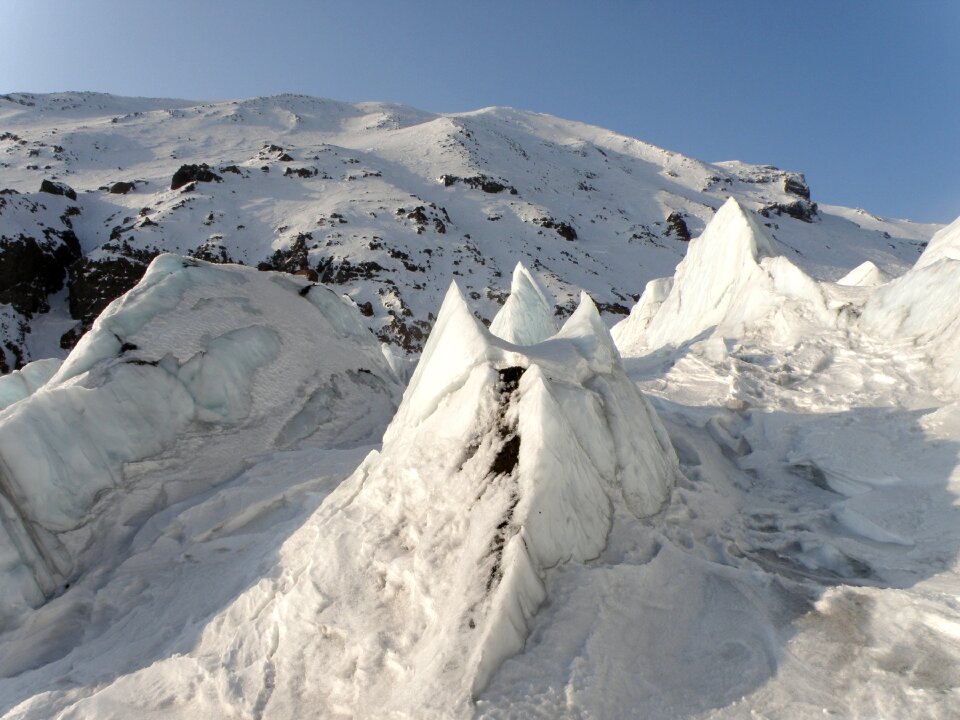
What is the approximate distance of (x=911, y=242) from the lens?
4778cm

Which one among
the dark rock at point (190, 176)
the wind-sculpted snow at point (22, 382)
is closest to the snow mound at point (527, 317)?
the wind-sculpted snow at point (22, 382)

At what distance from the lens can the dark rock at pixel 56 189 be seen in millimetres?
30314

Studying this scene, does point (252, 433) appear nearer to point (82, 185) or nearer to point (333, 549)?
point (333, 549)

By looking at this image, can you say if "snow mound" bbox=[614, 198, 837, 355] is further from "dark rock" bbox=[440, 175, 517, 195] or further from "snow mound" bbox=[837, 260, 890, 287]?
"dark rock" bbox=[440, 175, 517, 195]

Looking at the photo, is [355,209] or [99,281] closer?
[99,281]

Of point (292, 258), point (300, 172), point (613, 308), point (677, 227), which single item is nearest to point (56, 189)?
point (300, 172)

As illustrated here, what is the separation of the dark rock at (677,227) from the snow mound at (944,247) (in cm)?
3331

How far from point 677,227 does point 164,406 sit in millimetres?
40683

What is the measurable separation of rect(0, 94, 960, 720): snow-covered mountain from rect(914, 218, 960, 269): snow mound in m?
0.11

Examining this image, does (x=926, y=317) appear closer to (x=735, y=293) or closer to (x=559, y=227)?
(x=735, y=293)

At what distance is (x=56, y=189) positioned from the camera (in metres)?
30.6

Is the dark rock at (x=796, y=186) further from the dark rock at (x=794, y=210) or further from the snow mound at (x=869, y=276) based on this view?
the snow mound at (x=869, y=276)

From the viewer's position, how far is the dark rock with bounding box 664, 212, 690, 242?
40.4 m

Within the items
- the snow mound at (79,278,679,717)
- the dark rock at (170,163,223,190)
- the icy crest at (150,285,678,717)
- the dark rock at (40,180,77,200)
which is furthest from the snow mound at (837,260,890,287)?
the dark rock at (40,180,77,200)
